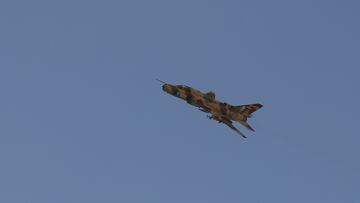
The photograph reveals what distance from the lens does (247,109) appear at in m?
180

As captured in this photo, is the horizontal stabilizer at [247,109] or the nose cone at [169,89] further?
the horizontal stabilizer at [247,109]

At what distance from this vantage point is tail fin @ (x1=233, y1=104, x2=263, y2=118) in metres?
177

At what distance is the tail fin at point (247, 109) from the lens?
177375 mm

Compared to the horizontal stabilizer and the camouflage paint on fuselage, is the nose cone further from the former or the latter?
the horizontal stabilizer

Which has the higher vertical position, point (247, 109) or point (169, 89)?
point (247, 109)

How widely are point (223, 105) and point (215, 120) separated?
6.09m

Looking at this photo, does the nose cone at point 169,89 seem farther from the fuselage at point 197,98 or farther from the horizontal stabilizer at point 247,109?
the horizontal stabilizer at point 247,109

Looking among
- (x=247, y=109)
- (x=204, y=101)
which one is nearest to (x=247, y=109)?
(x=247, y=109)

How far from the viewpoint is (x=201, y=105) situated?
172 meters

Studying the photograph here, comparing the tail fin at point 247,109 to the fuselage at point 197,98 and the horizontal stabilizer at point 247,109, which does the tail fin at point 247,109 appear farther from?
the fuselage at point 197,98

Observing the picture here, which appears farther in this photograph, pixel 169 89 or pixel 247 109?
pixel 247 109

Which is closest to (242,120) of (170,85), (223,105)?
(223,105)

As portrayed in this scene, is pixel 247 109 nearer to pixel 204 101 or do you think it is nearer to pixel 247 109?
pixel 247 109

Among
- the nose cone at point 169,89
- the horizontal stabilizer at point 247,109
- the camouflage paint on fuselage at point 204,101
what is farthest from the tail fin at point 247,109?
the nose cone at point 169,89
